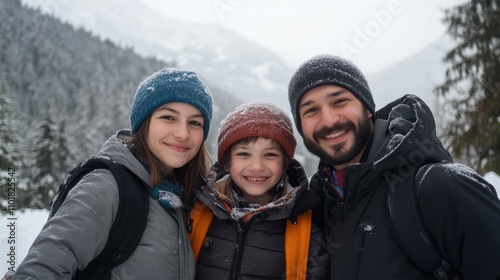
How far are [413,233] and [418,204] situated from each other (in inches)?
6.8

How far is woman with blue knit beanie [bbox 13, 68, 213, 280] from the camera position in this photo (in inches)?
76.2

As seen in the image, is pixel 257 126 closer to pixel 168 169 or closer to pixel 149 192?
pixel 168 169

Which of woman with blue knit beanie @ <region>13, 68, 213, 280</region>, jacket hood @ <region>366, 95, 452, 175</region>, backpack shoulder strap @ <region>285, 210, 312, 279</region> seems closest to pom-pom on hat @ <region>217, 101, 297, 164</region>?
woman with blue knit beanie @ <region>13, 68, 213, 280</region>

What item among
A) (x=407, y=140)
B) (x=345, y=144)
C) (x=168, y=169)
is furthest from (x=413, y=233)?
(x=168, y=169)

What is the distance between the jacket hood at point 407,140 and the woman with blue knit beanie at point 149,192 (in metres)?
1.53

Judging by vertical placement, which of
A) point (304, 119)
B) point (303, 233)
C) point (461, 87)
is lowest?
point (303, 233)

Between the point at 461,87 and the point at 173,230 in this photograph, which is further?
the point at 461,87

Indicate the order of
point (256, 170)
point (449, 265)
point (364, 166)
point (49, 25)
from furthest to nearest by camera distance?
point (49, 25)
point (256, 170)
point (364, 166)
point (449, 265)

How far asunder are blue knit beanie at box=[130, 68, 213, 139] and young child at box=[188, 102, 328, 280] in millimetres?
546

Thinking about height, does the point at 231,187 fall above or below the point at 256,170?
below

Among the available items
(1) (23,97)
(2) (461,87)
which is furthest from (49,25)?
(2) (461,87)

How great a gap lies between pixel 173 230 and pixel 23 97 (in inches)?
3196

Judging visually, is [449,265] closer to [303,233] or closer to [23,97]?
[303,233]

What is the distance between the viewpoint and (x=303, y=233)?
289 centimetres
